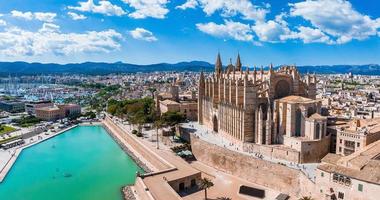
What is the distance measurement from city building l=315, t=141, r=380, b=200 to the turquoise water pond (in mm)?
19462

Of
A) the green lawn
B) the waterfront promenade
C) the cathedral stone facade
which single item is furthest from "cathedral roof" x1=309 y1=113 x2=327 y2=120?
the green lawn

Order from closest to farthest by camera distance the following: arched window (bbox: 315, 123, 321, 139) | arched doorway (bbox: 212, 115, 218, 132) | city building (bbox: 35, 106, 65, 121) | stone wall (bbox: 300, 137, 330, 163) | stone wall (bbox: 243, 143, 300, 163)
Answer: stone wall (bbox: 300, 137, 330, 163) → stone wall (bbox: 243, 143, 300, 163) → arched window (bbox: 315, 123, 321, 139) → arched doorway (bbox: 212, 115, 218, 132) → city building (bbox: 35, 106, 65, 121)

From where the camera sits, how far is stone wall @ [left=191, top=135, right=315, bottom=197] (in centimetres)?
2903

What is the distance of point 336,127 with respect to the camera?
1346 inches

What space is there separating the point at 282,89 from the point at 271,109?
12.7 ft

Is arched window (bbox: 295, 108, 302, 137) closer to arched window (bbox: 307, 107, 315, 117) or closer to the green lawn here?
arched window (bbox: 307, 107, 315, 117)

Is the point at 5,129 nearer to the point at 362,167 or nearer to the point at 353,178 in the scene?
the point at 353,178

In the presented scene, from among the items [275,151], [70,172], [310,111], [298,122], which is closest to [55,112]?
[70,172]

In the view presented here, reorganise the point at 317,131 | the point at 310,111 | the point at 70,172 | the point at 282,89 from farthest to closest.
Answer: the point at 282,89
the point at 70,172
the point at 310,111
the point at 317,131

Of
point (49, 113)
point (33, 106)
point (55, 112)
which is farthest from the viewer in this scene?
point (33, 106)

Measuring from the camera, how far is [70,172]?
41.1 m

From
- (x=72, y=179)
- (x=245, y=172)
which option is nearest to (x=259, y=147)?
(x=245, y=172)

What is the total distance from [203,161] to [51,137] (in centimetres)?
3477

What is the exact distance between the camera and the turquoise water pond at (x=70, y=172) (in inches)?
1346
